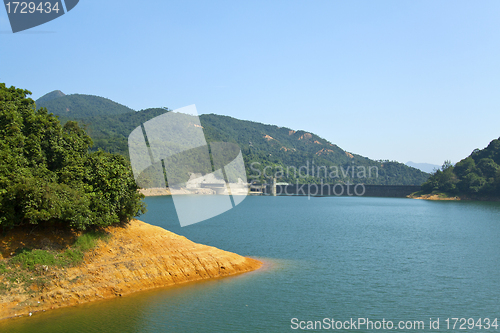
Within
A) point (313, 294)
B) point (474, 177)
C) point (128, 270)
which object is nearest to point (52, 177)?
point (128, 270)

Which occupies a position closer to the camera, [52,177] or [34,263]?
[34,263]

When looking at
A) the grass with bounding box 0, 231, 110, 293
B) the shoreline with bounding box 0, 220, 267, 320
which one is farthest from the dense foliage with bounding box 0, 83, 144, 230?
the shoreline with bounding box 0, 220, 267, 320

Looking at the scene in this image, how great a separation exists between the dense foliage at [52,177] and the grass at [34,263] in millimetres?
1553

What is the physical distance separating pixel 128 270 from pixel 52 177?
7.65 m

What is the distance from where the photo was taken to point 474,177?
131250 millimetres

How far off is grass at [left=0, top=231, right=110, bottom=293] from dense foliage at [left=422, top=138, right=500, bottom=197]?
138 meters

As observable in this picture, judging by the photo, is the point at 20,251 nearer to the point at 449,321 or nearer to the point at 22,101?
the point at 22,101

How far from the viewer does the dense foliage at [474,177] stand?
129250mm

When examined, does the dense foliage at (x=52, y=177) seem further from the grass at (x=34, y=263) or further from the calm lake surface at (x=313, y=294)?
the calm lake surface at (x=313, y=294)

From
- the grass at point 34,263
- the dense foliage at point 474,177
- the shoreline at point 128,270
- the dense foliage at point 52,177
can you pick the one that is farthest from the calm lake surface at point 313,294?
the dense foliage at point 474,177

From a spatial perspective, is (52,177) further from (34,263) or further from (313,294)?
(313,294)

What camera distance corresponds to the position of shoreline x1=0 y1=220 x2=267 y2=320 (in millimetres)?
19506

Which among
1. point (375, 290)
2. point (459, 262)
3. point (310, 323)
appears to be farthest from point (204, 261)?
point (459, 262)

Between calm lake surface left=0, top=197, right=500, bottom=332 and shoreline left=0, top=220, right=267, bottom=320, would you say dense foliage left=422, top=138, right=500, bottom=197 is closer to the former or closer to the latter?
calm lake surface left=0, top=197, right=500, bottom=332
